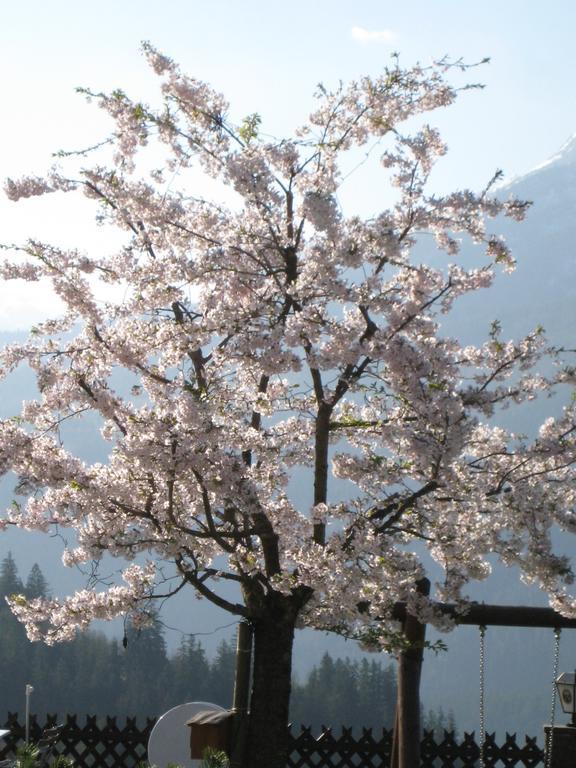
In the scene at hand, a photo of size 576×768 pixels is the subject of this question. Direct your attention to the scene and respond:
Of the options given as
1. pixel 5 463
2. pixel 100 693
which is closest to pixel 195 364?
pixel 5 463

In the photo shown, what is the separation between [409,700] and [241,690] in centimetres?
156

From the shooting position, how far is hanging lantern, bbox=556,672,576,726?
379 inches

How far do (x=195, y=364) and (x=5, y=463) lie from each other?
177 centimetres

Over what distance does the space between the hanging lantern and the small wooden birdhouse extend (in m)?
3.46

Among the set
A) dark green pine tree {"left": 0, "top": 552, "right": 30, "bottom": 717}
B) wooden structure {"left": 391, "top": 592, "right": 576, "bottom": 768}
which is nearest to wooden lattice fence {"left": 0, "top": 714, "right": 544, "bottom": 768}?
wooden structure {"left": 391, "top": 592, "right": 576, "bottom": 768}

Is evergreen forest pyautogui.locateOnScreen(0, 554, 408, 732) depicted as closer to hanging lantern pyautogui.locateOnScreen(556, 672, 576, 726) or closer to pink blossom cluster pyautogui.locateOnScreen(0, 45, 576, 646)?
hanging lantern pyautogui.locateOnScreen(556, 672, 576, 726)

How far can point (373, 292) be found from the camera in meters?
7.32

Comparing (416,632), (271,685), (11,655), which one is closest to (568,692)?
(416,632)

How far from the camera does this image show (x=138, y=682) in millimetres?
63688

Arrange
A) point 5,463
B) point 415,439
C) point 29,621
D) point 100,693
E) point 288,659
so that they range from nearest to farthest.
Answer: point 415,439 → point 5,463 → point 288,659 → point 29,621 → point 100,693

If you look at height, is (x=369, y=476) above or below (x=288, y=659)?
above

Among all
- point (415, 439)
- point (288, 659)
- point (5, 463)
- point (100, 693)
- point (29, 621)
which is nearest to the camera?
point (415, 439)

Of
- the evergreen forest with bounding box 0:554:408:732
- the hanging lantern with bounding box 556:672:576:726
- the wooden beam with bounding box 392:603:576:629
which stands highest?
the wooden beam with bounding box 392:603:576:629

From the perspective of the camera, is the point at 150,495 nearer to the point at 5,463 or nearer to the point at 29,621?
the point at 5,463
